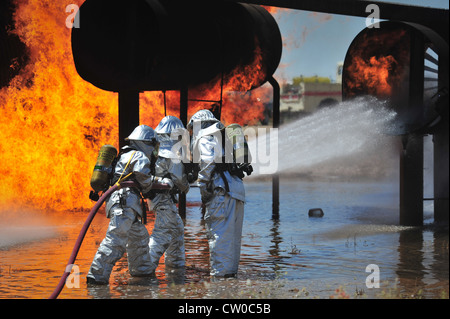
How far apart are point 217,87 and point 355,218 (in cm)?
387

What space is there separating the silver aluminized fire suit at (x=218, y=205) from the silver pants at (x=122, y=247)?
0.78 metres

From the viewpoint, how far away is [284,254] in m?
10.1

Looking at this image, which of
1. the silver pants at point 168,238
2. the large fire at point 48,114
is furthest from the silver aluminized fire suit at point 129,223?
the large fire at point 48,114

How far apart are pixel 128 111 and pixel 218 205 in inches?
204

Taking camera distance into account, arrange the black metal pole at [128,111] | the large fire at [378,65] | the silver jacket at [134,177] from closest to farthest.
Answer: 1. the silver jacket at [134,177]
2. the large fire at [378,65]
3. the black metal pole at [128,111]

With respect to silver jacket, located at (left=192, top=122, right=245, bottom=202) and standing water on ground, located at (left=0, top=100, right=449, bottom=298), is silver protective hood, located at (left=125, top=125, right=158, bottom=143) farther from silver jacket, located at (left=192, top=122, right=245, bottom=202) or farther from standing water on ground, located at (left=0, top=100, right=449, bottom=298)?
standing water on ground, located at (left=0, top=100, right=449, bottom=298)

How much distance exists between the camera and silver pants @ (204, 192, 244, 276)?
27.3 ft

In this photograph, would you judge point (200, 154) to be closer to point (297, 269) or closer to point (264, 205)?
point (297, 269)

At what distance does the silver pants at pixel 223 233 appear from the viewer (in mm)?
8312

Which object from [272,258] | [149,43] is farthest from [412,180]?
[149,43]

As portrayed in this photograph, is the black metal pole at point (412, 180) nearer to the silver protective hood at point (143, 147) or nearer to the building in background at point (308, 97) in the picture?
the silver protective hood at point (143, 147)

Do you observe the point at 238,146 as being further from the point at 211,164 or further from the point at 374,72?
the point at 374,72

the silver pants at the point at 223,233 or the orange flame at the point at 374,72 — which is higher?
the orange flame at the point at 374,72

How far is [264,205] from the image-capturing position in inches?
687
